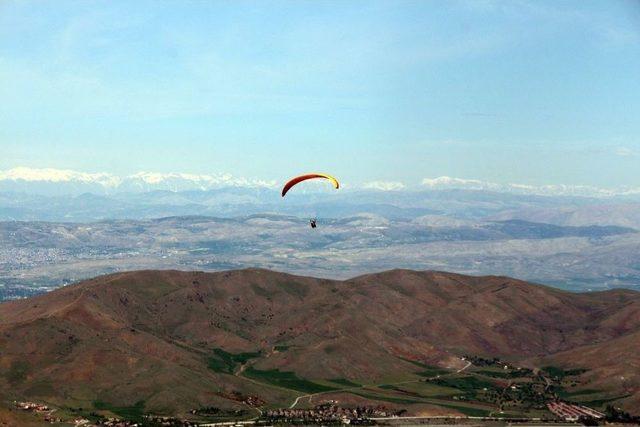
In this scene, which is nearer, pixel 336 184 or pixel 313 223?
pixel 336 184
